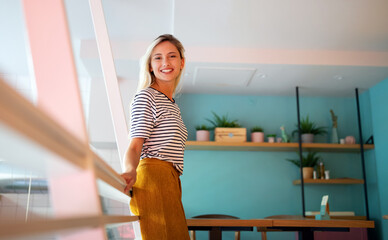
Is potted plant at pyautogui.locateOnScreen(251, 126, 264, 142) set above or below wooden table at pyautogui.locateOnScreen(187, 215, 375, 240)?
above

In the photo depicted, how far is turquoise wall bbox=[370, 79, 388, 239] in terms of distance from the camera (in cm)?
436

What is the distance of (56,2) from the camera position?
49cm

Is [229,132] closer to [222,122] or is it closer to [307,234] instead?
[222,122]

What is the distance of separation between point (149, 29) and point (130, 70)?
65 centimetres

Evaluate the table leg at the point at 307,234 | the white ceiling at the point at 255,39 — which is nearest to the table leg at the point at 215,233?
the table leg at the point at 307,234

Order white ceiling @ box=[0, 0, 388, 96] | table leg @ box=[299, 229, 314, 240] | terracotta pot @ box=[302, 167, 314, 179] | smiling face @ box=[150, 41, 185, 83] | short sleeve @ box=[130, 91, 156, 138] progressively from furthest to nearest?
terracotta pot @ box=[302, 167, 314, 179], white ceiling @ box=[0, 0, 388, 96], table leg @ box=[299, 229, 314, 240], smiling face @ box=[150, 41, 185, 83], short sleeve @ box=[130, 91, 156, 138]

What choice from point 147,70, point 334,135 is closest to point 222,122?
point 334,135

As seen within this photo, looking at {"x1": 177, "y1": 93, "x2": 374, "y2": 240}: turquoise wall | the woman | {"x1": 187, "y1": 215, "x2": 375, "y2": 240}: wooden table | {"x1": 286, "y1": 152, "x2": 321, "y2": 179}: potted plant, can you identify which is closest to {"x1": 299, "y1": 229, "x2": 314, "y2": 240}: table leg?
{"x1": 187, "y1": 215, "x2": 375, "y2": 240}: wooden table

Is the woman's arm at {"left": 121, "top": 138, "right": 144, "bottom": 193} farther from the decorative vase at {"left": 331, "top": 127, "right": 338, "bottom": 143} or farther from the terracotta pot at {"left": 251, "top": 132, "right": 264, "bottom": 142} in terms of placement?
the decorative vase at {"left": 331, "top": 127, "right": 338, "bottom": 143}

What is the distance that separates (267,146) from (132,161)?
3.57 meters

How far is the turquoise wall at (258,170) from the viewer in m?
4.73

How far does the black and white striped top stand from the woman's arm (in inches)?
1.1

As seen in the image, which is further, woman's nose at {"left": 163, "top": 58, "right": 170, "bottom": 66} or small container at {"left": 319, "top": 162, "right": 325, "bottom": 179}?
small container at {"left": 319, "top": 162, "right": 325, "bottom": 179}

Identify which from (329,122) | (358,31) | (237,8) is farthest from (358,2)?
(329,122)
